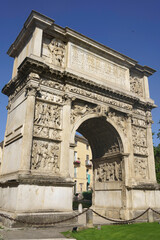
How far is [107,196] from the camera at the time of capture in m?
15.1

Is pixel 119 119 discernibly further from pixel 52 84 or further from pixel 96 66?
pixel 52 84

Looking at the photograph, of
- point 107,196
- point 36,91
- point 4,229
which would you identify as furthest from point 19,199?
point 107,196

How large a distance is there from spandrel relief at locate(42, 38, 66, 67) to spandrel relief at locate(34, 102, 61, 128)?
2842mm

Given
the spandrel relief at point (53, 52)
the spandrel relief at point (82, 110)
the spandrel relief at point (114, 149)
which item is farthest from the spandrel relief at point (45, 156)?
the spandrel relief at point (53, 52)

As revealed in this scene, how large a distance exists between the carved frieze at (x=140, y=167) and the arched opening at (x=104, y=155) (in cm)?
112

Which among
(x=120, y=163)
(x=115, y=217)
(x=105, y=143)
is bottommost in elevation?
(x=115, y=217)

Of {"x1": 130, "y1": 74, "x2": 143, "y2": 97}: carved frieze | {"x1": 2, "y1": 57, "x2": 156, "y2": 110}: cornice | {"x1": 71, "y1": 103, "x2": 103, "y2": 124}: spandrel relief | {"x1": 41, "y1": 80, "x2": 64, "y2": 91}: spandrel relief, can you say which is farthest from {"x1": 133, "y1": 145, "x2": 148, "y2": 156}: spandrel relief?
{"x1": 41, "y1": 80, "x2": 64, "y2": 91}: spandrel relief

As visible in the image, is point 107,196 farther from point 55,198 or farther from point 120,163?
point 55,198

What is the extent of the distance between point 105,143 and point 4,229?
902cm

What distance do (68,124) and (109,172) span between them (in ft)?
17.4

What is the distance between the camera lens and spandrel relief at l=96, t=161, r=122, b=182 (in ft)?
48.2

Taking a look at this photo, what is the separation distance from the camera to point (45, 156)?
11.3 metres

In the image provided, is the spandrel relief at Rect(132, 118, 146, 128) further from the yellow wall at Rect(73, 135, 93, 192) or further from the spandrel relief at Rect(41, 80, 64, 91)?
the yellow wall at Rect(73, 135, 93, 192)

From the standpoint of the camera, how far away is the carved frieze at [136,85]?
16.8 metres
